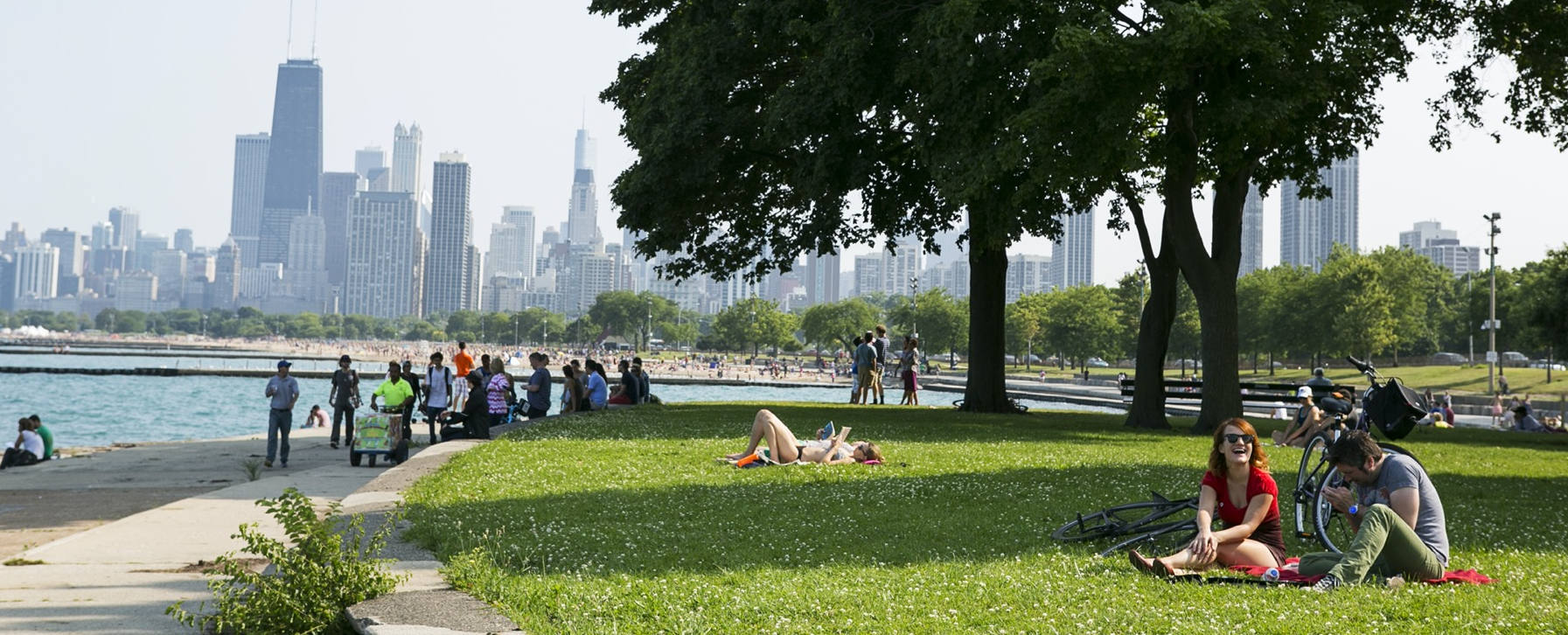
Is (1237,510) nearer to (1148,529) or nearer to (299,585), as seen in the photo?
(1148,529)

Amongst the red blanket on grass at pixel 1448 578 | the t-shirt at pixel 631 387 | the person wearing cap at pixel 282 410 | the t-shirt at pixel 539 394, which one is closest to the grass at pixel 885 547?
the red blanket on grass at pixel 1448 578

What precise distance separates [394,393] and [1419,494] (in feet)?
53.6

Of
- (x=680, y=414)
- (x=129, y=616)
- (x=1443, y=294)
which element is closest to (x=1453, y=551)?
(x=129, y=616)

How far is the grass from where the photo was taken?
620 centimetres

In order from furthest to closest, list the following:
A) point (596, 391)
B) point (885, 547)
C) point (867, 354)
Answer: point (867, 354) < point (596, 391) < point (885, 547)

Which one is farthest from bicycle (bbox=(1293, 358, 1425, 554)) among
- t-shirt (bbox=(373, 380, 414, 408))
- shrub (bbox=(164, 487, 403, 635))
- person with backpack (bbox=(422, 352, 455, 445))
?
person with backpack (bbox=(422, 352, 455, 445))

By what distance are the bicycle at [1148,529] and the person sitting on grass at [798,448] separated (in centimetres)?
530

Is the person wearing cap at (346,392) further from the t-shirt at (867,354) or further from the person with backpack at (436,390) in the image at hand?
the t-shirt at (867,354)

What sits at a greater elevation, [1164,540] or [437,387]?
[437,387]

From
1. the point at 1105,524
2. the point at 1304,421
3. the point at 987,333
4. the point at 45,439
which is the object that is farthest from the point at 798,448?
Result: the point at 45,439

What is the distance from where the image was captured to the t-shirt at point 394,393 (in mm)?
20219

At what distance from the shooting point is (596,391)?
27156 millimetres

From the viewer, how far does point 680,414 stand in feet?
82.6

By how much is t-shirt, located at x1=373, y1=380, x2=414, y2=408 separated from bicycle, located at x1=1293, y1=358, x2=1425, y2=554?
1428cm
